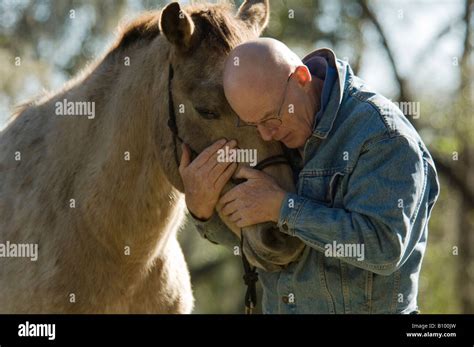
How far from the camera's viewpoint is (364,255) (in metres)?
3.59

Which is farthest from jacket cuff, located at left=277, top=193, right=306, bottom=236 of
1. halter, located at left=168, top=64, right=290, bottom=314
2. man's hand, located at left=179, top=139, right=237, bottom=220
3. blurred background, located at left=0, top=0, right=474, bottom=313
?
blurred background, located at left=0, top=0, right=474, bottom=313

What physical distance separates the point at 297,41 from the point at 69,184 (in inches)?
461

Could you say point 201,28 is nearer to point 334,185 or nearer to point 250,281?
point 334,185

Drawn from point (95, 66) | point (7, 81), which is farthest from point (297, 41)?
point (95, 66)

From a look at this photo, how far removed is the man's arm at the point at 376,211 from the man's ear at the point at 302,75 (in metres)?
0.47

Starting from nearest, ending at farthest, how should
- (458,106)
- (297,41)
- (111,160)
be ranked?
(111,160), (458,106), (297,41)

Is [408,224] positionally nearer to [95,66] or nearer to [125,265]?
[125,265]

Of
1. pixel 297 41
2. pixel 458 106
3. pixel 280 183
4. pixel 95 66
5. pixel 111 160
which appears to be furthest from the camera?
pixel 297 41

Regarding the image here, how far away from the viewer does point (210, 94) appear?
409 cm

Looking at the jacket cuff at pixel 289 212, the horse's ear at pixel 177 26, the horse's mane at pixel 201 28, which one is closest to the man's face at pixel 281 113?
the jacket cuff at pixel 289 212

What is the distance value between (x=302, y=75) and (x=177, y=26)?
0.83 m

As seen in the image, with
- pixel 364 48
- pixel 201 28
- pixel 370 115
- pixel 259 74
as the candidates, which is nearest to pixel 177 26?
pixel 201 28

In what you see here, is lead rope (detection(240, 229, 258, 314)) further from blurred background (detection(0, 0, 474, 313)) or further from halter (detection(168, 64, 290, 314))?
blurred background (detection(0, 0, 474, 313))
